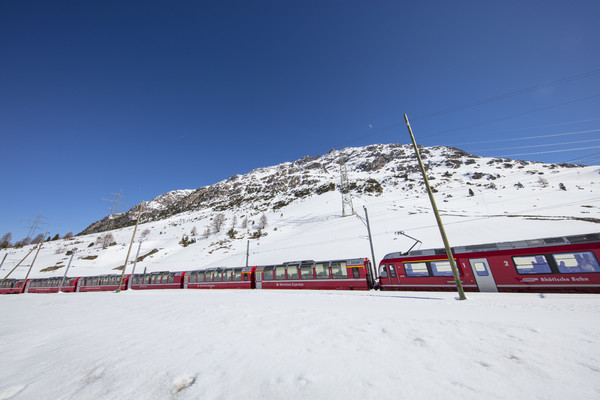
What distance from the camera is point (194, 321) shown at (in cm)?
673

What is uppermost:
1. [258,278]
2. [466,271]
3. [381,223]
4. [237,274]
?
[381,223]

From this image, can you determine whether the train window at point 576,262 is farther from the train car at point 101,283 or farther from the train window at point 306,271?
the train car at point 101,283

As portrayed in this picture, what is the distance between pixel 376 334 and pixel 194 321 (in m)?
5.34

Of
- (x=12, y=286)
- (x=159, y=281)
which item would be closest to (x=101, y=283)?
(x=159, y=281)

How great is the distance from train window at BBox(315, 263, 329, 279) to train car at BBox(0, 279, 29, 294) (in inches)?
1884

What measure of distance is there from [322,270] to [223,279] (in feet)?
38.3

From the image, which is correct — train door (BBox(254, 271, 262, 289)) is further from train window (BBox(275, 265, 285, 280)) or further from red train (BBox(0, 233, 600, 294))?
train window (BBox(275, 265, 285, 280))

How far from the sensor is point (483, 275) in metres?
13.4

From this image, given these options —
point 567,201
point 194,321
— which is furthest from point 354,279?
point 567,201

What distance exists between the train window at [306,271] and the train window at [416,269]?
7.68 m

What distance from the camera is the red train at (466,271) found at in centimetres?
1132

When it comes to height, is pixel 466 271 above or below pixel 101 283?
below

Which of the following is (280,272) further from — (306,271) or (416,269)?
(416,269)

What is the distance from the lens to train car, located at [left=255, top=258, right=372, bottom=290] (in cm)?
1773
